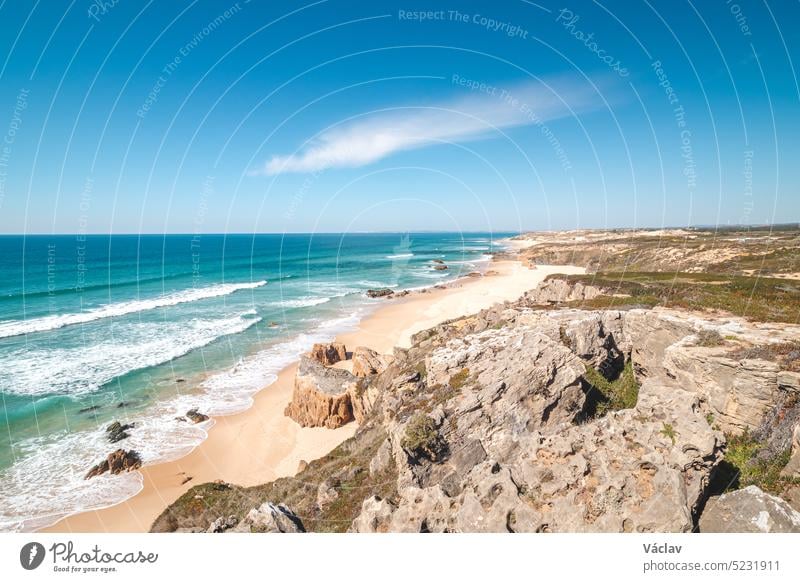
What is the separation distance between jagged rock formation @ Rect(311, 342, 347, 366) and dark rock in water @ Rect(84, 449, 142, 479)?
508 inches

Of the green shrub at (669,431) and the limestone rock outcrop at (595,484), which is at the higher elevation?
the green shrub at (669,431)

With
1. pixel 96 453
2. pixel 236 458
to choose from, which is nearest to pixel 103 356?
pixel 96 453

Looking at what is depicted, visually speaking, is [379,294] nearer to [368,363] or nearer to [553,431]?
[368,363]

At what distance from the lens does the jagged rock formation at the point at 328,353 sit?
95.5ft

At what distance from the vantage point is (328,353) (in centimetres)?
2942

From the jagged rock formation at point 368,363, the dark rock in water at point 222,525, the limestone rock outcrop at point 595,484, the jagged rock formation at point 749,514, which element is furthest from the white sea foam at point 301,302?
the jagged rock formation at point 749,514

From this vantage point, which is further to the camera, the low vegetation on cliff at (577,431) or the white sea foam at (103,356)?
the white sea foam at (103,356)

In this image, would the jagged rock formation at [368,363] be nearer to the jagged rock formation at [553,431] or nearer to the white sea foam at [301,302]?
the jagged rock formation at [553,431]

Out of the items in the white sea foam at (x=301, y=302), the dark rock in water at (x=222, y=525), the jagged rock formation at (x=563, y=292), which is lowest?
the dark rock in water at (x=222, y=525)

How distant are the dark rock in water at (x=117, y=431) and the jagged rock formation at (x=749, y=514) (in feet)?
84.8

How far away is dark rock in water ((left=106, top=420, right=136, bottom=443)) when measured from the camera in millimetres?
20438
